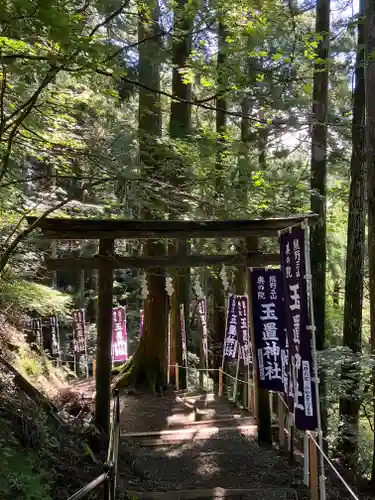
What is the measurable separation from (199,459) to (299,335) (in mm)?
3219

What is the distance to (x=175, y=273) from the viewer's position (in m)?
12.9

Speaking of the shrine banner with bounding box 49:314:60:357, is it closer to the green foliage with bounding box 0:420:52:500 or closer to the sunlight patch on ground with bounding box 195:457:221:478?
the sunlight patch on ground with bounding box 195:457:221:478

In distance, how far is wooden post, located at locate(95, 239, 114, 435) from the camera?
7547 mm

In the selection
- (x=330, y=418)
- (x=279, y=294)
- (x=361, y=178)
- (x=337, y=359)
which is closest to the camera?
(x=279, y=294)

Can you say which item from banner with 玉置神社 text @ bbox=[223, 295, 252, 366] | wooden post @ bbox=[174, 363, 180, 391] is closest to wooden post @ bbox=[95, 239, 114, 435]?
banner with 玉置神社 text @ bbox=[223, 295, 252, 366]

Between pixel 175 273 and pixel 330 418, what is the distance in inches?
222

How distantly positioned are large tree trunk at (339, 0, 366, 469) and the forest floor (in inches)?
82.8

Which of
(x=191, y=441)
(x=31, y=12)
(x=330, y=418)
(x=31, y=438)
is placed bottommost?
(x=330, y=418)

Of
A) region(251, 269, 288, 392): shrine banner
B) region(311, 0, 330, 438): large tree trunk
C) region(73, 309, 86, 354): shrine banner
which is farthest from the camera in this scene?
region(73, 309, 86, 354): shrine banner

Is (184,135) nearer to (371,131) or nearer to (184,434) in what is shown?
(371,131)

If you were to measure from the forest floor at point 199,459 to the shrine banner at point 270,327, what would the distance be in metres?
1.19

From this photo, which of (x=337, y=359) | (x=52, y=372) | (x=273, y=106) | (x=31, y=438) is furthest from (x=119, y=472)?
(x=52, y=372)

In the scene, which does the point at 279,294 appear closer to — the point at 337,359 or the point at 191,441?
the point at 337,359

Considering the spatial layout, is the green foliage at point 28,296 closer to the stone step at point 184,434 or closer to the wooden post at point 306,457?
the stone step at point 184,434
